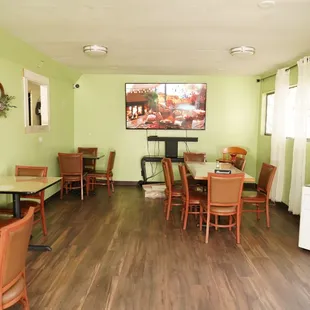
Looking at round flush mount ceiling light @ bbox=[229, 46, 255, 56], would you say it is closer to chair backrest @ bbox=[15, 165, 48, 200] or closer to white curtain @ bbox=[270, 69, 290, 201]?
white curtain @ bbox=[270, 69, 290, 201]

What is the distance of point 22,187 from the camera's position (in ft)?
9.92

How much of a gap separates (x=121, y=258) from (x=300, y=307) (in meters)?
1.70

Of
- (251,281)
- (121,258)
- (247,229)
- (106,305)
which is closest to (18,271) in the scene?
(106,305)

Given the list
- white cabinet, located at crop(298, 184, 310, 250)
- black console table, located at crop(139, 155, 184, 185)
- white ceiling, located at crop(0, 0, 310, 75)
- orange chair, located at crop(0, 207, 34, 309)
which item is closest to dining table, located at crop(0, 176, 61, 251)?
orange chair, located at crop(0, 207, 34, 309)

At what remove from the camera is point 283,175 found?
5160 mm

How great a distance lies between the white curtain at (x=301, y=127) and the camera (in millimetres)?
4430

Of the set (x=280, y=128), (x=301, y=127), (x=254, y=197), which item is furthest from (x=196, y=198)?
(x=280, y=128)

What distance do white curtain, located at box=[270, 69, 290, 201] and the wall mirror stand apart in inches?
159

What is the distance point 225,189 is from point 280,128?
7.86ft

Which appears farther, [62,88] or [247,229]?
[62,88]

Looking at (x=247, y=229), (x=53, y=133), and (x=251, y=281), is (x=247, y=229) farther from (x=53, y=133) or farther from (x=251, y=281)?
(x=53, y=133)

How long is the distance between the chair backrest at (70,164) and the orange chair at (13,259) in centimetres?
354

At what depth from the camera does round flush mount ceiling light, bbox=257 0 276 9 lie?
2582 mm

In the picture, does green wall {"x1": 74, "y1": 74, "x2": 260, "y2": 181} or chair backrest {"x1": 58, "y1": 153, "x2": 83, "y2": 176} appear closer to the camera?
chair backrest {"x1": 58, "y1": 153, "x2": 83, "y2": 176}
